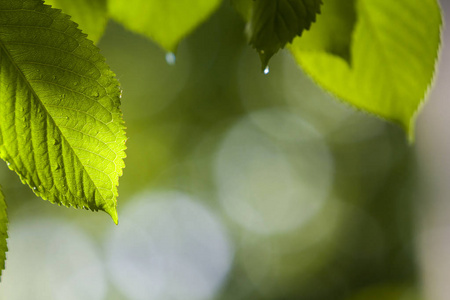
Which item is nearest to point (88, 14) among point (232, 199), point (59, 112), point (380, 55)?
point (59, 112)

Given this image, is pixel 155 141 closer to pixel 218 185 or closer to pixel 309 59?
pixel 218 185

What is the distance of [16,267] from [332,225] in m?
6.92

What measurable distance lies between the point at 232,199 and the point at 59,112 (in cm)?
1050

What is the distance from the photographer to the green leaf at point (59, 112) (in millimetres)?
370

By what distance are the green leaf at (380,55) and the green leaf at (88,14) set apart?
0.23m

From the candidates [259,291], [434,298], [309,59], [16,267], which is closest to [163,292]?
[259,291]

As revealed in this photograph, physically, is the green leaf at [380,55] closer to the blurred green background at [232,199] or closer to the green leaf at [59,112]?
the green leaf at [59,112]

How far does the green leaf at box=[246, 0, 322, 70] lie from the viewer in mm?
409

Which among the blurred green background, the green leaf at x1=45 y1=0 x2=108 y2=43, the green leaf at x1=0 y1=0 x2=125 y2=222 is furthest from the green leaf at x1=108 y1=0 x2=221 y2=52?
the blurred green background

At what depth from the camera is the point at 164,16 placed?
619 millimetres

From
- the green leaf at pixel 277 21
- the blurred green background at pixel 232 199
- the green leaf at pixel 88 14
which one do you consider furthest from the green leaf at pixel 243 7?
the blurred green background at pixel 232 199

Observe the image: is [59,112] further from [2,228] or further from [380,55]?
[380,55]

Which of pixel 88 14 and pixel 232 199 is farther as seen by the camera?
pixel 232 199

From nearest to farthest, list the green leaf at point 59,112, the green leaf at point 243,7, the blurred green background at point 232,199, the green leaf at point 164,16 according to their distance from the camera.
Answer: the green leaf at point 59,112, the green leaf at point 243,7, the green leaf at point 164,16, the blurred green background at point 232,199
